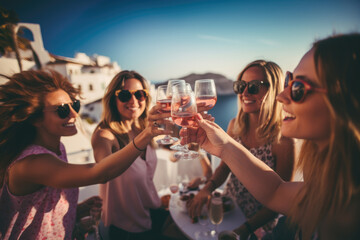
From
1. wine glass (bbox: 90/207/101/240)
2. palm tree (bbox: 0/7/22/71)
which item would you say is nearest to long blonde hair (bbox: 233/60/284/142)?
wine glass (bbox: 90/207/101/240)

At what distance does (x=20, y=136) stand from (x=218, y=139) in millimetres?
1992

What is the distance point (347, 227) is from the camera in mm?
933

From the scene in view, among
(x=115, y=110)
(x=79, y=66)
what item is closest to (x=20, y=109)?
(x=115, y=110)

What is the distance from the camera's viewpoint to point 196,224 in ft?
7.14

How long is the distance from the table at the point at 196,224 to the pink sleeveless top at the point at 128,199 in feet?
1.80

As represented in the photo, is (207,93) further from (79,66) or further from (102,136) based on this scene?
(79,66)

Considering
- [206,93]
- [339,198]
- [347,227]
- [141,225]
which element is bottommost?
[141,225]

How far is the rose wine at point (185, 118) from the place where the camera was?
1527mm

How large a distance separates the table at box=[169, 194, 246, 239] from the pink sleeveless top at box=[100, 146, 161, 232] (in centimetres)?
55

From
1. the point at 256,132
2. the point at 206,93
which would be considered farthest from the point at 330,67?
the point at 256,132

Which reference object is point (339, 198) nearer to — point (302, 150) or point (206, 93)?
point (302, 150)

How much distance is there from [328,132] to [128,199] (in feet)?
8.52

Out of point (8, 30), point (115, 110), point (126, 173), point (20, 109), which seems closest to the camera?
point (20, 109)

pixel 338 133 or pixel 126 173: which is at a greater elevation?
pixel 338 133
